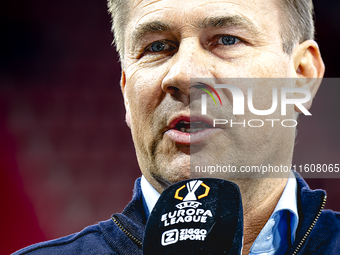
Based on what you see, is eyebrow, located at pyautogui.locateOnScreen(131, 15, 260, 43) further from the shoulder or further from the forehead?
the shoulder

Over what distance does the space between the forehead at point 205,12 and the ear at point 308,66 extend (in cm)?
14

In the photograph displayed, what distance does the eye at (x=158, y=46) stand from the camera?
1.26m

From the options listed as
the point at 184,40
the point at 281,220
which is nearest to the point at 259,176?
the point at 281,220

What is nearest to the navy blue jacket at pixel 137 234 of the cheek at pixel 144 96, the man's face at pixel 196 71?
the man's face at pixel 196 71

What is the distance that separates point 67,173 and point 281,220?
169cm

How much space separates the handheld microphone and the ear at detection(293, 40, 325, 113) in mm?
613

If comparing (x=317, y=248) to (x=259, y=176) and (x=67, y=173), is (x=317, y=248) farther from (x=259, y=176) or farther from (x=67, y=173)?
(x=67, y=173)

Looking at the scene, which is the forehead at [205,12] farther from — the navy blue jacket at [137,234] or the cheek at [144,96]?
the navy blue jacket at [137,234]

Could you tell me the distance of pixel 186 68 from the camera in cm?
112

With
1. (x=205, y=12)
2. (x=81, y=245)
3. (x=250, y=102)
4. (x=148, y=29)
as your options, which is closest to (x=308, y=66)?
(x=250, y=102)

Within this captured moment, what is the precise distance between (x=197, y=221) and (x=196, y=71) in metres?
0.49

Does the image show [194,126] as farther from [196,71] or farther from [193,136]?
[196,71]

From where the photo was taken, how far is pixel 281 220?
4.06 ft

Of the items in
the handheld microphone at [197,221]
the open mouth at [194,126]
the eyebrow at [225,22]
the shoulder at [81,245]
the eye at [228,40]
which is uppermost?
the eyebrow at [225,22]
